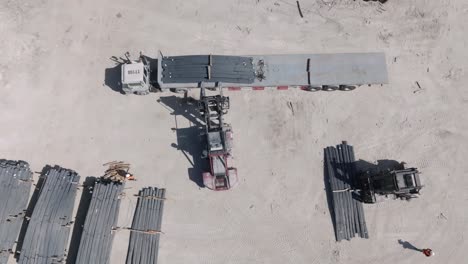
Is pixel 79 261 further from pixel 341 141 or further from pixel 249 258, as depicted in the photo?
pixel 341 141

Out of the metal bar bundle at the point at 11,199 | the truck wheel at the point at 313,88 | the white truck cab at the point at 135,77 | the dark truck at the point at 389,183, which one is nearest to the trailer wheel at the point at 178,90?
the white truck cab at the point at 135,77

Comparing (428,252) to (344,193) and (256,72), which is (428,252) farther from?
(256,72)

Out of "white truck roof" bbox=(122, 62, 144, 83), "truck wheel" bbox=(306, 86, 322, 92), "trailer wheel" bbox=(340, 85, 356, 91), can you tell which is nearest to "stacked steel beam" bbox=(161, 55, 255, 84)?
"white truck roof" bbox=(122, 62, 144, 83)

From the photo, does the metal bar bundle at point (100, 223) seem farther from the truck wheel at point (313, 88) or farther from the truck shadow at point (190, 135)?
the truck wheel at point (313, 88)

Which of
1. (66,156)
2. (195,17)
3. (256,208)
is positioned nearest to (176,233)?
(256,208)

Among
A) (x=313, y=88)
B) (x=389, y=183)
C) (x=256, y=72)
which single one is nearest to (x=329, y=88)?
(x=313, y=88)

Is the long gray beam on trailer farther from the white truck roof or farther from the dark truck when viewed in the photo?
the dark truck

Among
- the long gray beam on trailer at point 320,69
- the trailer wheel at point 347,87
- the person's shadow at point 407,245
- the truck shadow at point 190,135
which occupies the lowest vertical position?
the person's shadow at point 407,245
